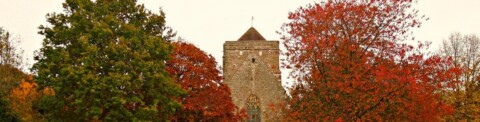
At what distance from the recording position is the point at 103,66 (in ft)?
66.4

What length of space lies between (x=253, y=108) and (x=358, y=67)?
28661 mm

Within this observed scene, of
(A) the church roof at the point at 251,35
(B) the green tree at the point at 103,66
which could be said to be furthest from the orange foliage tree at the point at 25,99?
(A) the church roof at the point at 251,35

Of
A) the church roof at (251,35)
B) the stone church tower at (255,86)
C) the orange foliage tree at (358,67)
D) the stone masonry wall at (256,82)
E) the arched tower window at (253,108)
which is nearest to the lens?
the orange foliage tree at (358,67)

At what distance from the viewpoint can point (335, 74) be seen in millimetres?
13570

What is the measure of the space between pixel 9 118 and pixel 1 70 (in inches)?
146

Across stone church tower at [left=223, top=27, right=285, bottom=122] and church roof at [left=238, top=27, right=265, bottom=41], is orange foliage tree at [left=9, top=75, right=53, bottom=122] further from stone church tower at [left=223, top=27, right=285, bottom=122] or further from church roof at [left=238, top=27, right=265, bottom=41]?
church roof at [left=238, top=27, right=265, bottom=41]

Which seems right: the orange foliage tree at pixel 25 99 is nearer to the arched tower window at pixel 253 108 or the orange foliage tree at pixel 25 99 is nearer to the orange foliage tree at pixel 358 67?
the arched tower window at pixel 253 108

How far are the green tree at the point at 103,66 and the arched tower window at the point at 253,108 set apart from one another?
20086 millimetres

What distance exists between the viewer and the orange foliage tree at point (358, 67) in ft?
43.3

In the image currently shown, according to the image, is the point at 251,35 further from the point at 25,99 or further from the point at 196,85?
the point at 196,85

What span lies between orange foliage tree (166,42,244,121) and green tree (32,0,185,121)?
2.89 metres

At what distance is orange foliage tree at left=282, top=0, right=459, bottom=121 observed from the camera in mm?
13195

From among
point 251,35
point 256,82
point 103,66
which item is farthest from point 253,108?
point 103,66

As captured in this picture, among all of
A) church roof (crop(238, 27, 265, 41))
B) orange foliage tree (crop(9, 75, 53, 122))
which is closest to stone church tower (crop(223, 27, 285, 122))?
church roof (crop(238, 27, 265, 41))
